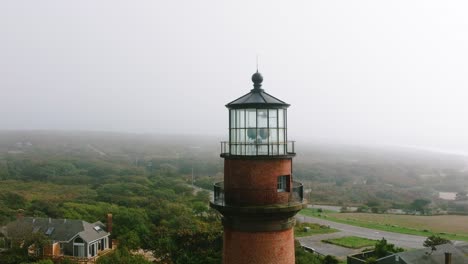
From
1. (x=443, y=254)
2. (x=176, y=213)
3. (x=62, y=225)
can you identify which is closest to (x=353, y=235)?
(x=176, y=213)

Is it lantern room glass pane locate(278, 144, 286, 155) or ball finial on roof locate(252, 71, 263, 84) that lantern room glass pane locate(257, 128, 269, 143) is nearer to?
lantern room glass pane locate(278, 144, 286, 155)

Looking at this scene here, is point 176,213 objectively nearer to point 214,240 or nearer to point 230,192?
point 214,240

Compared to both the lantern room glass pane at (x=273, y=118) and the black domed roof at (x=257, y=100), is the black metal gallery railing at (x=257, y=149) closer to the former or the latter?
the lantern room glass pane at (x=273, y=118)

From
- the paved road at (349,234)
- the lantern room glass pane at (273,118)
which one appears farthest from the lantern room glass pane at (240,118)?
the paved road at (349,234)

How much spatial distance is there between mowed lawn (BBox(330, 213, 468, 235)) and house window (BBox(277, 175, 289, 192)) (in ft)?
192

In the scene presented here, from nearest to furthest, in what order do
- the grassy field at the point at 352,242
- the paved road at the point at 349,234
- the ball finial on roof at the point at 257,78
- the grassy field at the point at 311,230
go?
the ball finial on roof at the point at 257,78, the paved road at the point at 349,234, the grassy field at the point at 352,242, the grassy field at the point at 311,230

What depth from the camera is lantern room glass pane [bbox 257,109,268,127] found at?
977 cm

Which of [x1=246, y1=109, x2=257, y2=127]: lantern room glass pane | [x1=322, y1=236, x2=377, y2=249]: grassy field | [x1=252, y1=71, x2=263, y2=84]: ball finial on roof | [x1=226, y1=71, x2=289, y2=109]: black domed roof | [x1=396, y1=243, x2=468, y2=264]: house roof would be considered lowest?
[x1=322, y1=236, x2=377, y2=249]: grassy field

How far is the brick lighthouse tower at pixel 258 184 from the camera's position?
9.63 metres

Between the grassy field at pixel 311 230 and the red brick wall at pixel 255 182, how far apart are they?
46.9 meters

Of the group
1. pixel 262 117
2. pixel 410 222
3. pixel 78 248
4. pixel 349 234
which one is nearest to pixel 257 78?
pixel 262 117

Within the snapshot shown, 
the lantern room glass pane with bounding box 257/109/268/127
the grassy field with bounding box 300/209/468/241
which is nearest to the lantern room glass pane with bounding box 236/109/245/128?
the lantern room glass pane with bounding box 257/109/268/127

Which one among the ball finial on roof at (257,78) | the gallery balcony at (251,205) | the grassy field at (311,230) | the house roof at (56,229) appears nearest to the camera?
the gallery balcony at (251,205)

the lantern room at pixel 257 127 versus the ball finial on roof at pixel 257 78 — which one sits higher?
the ball finial on roof at pixel 257 78
